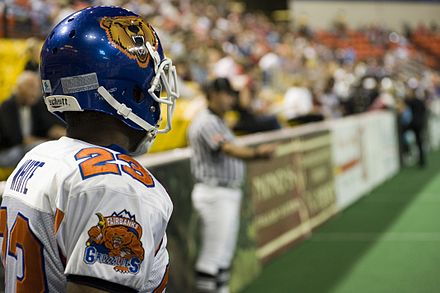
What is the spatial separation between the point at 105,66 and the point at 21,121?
4.62 meters

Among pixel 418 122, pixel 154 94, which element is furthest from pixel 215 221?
pixel 418 122

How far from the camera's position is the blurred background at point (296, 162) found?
6.23 metres

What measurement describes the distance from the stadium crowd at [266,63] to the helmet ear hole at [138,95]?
4932 millimetres

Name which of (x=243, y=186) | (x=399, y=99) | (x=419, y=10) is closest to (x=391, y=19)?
(x=419, y=10)

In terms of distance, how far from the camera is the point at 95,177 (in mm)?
1552

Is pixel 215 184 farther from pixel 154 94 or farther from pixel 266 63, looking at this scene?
pixel 266 63

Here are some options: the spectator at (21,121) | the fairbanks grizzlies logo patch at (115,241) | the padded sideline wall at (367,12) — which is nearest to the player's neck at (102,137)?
the fairbanks grizzlies logo patch at (115,241)

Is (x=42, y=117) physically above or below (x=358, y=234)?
above

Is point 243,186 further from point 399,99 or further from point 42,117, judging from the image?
point 399,99

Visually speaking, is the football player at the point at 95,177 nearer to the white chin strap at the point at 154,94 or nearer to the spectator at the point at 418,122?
the white chin strap at the point at 154,94

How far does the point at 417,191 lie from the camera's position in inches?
501

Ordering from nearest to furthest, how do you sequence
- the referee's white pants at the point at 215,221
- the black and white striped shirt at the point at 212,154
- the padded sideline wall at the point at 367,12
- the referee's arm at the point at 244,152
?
the referee's arm at the point at 244,152, the black and white striped shirt at the point at 212,154, the referee's white pants at the point at 215,221, the padded sideline wall at the point at 367,12

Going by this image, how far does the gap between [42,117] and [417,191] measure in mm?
8516

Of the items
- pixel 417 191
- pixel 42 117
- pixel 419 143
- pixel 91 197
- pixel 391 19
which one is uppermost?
pixel 91 197
